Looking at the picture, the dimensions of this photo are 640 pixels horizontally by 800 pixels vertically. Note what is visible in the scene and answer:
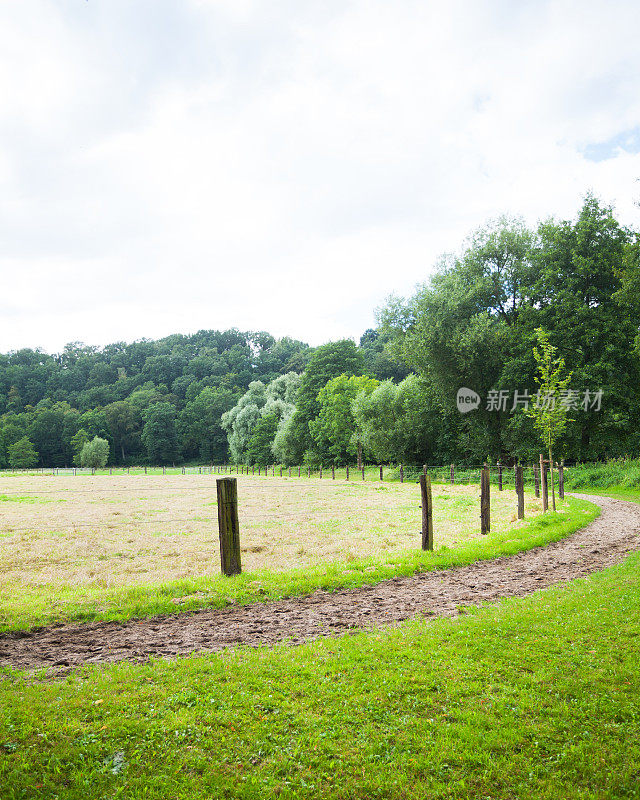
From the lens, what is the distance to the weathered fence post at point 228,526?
8.23 meters

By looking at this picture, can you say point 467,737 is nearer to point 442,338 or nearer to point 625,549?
point 625,549

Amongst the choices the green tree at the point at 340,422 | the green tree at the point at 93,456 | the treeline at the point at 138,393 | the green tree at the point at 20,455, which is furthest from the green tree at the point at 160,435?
the green tree at the point at 340,422

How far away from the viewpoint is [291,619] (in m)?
6.32

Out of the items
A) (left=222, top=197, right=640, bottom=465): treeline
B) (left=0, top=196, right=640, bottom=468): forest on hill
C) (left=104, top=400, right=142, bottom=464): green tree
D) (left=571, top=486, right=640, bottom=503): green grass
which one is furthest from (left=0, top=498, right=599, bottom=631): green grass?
(left=104, top=400, right=142, bottom=464): green tree

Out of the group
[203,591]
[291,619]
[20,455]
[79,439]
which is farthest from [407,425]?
[79,439]

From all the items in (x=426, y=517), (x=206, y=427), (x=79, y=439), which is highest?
(x=426, y=517)

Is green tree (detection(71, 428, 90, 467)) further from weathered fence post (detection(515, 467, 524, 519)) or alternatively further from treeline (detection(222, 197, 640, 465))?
weathered fence post (detection(515, 467, 524, 519))

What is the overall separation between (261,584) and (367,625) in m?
2.29

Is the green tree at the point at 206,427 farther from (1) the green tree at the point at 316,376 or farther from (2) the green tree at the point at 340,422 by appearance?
(2) the green tree at the point at 340,422

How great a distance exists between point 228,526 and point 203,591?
3.85 ft

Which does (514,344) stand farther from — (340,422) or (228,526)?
(228,526)

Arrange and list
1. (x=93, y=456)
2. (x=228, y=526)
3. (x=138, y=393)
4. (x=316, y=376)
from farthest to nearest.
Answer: (x=138, y=393) < (x=93, y=456) < (x=316, y=376) < (x=228, y=526)

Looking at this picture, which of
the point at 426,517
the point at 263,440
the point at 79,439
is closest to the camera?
the point at 426,517

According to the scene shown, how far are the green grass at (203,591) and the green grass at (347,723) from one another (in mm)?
1973
